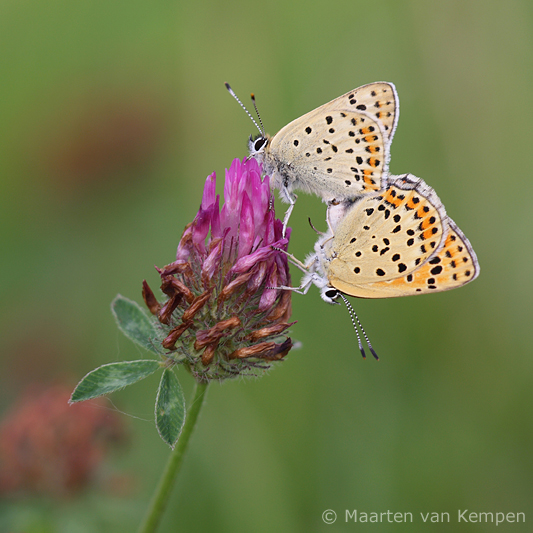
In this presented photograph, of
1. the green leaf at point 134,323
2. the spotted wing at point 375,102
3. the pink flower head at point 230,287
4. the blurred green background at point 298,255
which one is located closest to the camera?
the pink flower head at point 230,287

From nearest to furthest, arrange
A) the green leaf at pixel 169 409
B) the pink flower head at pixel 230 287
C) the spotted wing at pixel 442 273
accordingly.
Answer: the green leaf at pixel 169 409
the pink flower head at pixel 230 287
the spotted wing at pixel 442 273

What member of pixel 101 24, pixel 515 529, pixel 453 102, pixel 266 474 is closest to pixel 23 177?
pixel 101 24

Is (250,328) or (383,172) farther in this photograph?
(383,172)

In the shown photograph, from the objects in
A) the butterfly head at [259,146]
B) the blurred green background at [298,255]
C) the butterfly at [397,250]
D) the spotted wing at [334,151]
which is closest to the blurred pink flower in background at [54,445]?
the blurred green background at [298,255]

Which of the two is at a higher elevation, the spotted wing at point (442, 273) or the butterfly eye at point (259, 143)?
the butterfly eye at point (259, 143)

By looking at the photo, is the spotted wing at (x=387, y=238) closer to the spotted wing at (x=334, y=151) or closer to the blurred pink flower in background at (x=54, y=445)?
the spotted wing at (x=334, y=151)

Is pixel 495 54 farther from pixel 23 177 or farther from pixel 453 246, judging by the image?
pixel 23 177

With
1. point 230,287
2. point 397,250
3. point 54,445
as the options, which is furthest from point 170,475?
point 397,250
